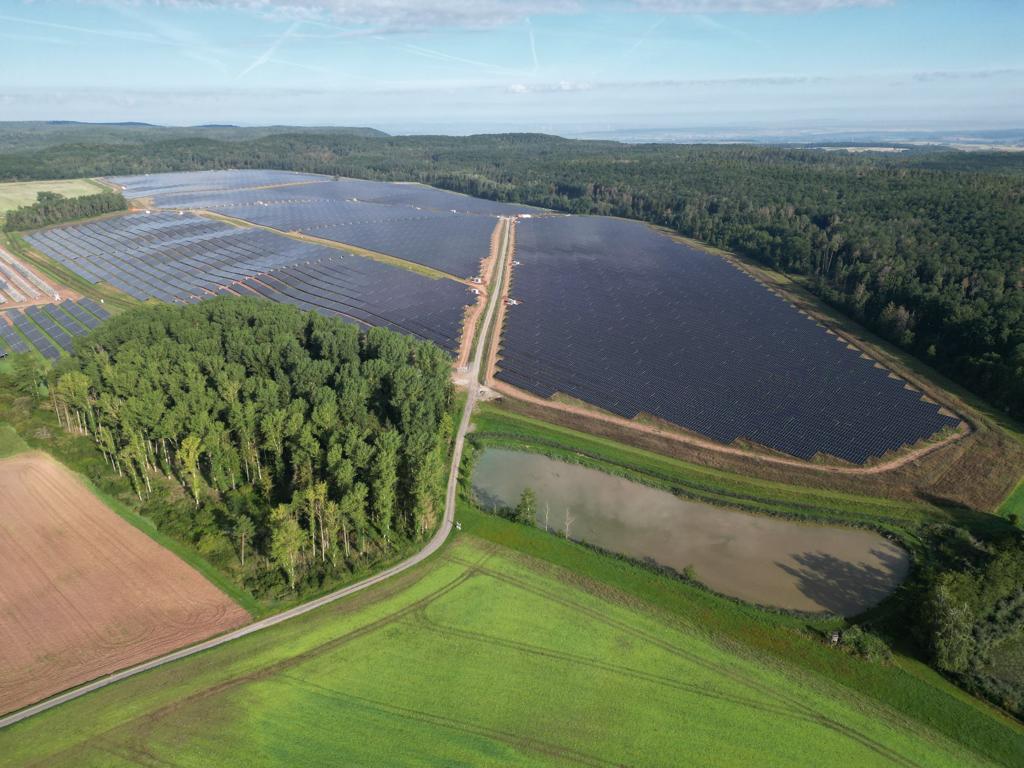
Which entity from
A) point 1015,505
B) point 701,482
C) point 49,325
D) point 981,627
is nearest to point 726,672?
point 981,627

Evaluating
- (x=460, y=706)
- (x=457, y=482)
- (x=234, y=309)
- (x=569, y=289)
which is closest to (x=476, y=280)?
(x=569, y=289)

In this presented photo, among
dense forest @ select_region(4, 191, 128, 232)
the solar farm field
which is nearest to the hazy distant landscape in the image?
the solar farm field

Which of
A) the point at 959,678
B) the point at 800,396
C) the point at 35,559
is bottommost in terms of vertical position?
the point at 959,678

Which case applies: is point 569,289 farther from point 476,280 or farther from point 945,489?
point 945,489

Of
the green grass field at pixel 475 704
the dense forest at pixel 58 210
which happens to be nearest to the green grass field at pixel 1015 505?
the green grass field at pixel 475 704

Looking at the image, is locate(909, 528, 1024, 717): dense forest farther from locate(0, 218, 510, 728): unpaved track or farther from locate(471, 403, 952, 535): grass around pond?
locate(0, 218, 510, 728): unpaved track
